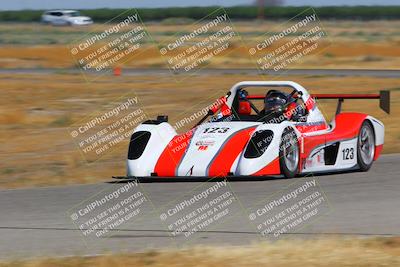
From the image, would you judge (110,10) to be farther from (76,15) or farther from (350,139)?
(350,139)

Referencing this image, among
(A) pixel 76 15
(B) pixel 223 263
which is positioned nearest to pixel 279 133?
(B) pixel 223 263

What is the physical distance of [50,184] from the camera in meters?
13.7

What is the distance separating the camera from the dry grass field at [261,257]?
7930 millimetres

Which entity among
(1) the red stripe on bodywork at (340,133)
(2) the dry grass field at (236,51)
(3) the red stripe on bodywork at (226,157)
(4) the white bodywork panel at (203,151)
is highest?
(4) the white bodywork panel at (203,151)

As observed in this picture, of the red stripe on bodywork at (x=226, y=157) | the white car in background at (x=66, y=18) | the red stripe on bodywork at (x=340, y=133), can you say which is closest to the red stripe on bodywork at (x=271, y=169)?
the red stripe on bodywork at (x=226, y=157)

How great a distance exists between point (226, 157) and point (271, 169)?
0.58m

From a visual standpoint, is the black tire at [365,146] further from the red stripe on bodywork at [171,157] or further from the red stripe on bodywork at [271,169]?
the red stripe on bodywork at [171,157]

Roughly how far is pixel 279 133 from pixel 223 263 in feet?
16.0

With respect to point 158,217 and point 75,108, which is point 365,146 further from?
point 75,108

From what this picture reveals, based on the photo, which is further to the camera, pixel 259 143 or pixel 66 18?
pixel 66 18

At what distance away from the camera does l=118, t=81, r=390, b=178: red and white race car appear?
41.5 ft

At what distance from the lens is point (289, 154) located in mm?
12984

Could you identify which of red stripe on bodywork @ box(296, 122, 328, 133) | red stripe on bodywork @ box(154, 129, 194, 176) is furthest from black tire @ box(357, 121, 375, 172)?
red stripe on bodywork @ box(154, 129, 194, 176)

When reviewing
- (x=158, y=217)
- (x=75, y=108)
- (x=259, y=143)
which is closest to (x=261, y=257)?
(x=158, y=217)
